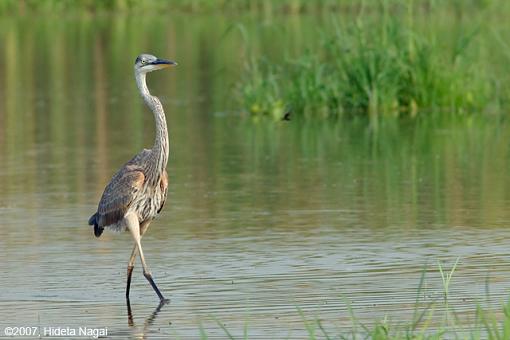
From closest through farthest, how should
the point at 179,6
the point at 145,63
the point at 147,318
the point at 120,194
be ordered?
the point at 147,318, the point at 120,194, the point at 145,63, the point at 179,6

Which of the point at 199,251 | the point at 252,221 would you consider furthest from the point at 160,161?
the point at 252,221

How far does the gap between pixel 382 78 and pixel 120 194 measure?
10295mm

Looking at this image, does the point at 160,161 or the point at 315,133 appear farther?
the point at 315,133

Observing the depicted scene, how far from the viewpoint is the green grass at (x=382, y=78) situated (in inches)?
792

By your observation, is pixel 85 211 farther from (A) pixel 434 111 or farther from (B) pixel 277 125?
(A) pixel 434 111

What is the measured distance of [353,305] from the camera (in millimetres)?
9297

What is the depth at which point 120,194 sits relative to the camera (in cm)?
1031

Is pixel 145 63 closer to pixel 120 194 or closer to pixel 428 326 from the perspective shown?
pixel 120 194

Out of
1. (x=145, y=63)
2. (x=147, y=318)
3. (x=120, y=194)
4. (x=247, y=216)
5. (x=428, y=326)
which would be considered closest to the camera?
(x=428, y=326)

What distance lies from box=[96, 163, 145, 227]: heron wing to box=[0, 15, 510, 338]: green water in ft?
1.59

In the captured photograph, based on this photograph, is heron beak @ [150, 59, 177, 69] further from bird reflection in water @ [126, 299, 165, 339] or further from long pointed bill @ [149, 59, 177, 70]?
bird reflection in water @ [126, 299, 165, 339]

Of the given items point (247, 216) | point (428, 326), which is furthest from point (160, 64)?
point (428, 326)

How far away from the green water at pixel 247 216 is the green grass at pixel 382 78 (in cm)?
52

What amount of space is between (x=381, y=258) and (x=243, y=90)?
1051 cm
